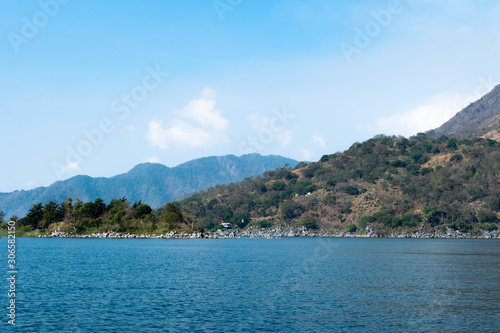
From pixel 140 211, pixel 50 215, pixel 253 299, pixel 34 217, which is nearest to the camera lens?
pixel 253 299

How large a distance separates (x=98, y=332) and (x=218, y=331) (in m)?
7.11

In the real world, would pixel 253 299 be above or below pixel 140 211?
below

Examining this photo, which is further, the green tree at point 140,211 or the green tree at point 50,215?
the green tree at point 50,215

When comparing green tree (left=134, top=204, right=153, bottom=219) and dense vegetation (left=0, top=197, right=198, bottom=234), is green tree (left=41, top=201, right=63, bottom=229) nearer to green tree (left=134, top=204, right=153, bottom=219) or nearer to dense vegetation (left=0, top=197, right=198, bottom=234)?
dense vegetation (left=0, top=197, right=198, bottom=234)

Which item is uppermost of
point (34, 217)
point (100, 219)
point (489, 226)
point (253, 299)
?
point (34, 217)

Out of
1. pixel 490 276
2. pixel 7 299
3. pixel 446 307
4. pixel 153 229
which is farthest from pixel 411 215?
pixel 7 299

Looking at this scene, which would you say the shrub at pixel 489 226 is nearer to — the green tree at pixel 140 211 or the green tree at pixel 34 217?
the green tree at pixel 140 211
